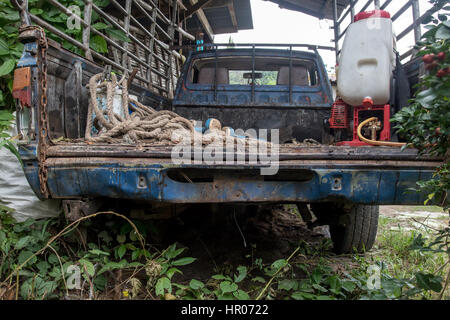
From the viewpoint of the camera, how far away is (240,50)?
11.0 ft

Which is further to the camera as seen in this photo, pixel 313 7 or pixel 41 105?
pixel 313 7

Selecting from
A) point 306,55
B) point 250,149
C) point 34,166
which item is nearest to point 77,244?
point 34,166

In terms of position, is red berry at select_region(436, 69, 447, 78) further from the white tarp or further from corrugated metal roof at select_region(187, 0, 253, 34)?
corrugated metal roof at select_region(187, 0, 253, 34)

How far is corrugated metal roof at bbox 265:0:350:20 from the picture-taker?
16.4 feet

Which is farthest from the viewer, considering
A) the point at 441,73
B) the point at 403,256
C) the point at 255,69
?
the point at 255,69

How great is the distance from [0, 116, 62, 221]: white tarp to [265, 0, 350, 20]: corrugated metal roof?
4587 millimetres

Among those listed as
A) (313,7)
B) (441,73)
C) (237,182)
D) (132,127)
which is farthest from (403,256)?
(313,7)

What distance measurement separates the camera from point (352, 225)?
228 centimetres

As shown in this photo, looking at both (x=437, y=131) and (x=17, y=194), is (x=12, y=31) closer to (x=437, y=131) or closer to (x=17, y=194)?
(x=17, y=194)

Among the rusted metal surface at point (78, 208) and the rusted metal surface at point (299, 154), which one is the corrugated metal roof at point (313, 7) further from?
the rusted metal surface at point (78, 208)

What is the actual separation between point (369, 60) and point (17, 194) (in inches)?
94.8
